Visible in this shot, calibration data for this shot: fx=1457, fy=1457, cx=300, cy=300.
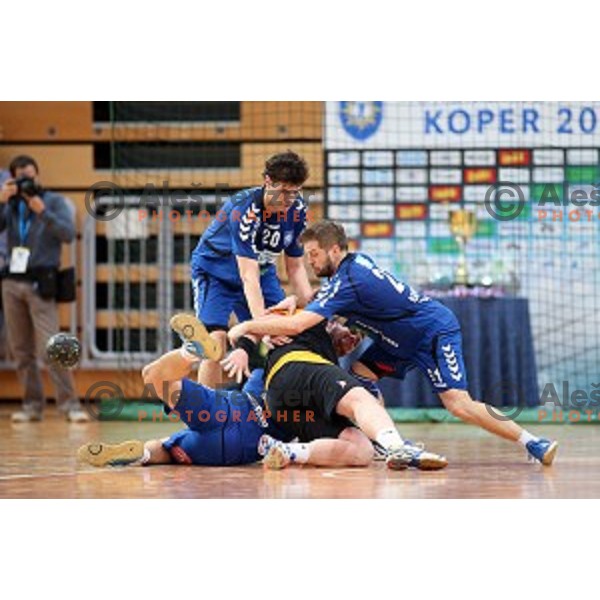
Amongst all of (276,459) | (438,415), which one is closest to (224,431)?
(276,459)

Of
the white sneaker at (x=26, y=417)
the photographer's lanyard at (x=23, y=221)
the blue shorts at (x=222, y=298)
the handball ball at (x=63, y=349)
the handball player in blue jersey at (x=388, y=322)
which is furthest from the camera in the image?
the photographer's lanyard at (x=23, y=221)

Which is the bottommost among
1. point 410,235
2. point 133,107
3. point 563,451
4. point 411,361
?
point 563,451

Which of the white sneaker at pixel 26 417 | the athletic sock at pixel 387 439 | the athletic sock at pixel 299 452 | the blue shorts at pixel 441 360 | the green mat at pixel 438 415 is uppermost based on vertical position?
the blue shorts at pixel 441 360

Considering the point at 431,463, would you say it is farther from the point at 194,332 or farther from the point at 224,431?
the point at 194,332

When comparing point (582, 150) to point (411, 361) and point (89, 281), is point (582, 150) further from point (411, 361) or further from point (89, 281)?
point (411, 361)

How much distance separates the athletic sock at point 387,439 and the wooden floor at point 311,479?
0.44 ft

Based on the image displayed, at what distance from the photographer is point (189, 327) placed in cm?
635

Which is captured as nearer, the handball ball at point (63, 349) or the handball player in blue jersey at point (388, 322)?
the handball player in blue jersey at point (388, 322)

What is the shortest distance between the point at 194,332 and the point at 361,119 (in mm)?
5570

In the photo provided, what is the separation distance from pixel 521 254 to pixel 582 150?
96cm

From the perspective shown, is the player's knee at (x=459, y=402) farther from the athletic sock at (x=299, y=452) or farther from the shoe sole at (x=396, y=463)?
the athletic sock at (x=299, y=452)

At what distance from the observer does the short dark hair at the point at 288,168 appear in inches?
268

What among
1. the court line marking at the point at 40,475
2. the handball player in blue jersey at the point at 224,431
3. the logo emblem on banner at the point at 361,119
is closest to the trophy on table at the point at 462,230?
the logo emblem on banner at the point at 361,119
